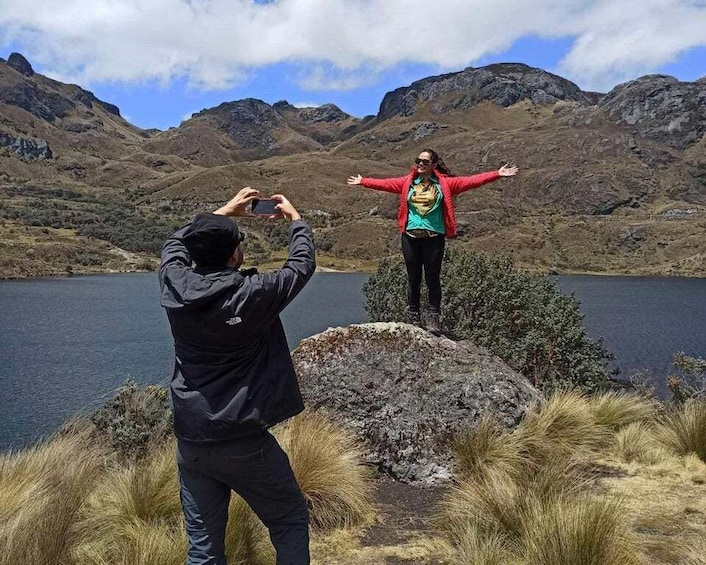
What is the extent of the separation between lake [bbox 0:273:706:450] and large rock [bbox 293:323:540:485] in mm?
3020

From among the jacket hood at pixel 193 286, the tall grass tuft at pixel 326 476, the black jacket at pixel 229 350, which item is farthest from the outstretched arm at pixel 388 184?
the jacket hood at pixel 193 286

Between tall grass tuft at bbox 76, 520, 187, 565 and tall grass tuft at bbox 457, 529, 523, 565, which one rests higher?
tall grass tuft at bbox 76, 520, 187, 565

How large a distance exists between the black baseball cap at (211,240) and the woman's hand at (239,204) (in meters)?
0.31

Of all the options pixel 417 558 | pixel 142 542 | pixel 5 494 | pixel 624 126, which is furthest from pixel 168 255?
pixel 624 126

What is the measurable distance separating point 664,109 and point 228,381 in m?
195

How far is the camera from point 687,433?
6.02 m

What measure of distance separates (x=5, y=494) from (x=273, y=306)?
2.50 metres

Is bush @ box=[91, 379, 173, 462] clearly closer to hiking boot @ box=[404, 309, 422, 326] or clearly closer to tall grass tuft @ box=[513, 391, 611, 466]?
hiking boot @ box=[404, 309, 422, 326]

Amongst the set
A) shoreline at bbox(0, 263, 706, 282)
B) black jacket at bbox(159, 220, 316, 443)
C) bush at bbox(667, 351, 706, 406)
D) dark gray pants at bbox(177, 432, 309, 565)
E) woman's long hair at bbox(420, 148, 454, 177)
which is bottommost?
shoreline at bbox(0, 263, 706, 282)

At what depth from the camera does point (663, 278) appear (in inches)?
2800

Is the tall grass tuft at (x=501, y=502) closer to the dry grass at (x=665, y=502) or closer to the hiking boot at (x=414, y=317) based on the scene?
the dry grass at (x=665, y=502)

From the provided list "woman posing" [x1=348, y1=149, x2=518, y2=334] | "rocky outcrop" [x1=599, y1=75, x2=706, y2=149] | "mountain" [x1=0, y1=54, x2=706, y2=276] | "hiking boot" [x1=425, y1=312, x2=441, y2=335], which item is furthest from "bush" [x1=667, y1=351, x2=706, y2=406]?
"rocky outcrop" [x1=599, y1=75, x2=706, y2=149]

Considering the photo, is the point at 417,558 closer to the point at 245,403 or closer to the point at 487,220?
the point at 245,403

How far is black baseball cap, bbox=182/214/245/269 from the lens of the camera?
2525 millimetres
